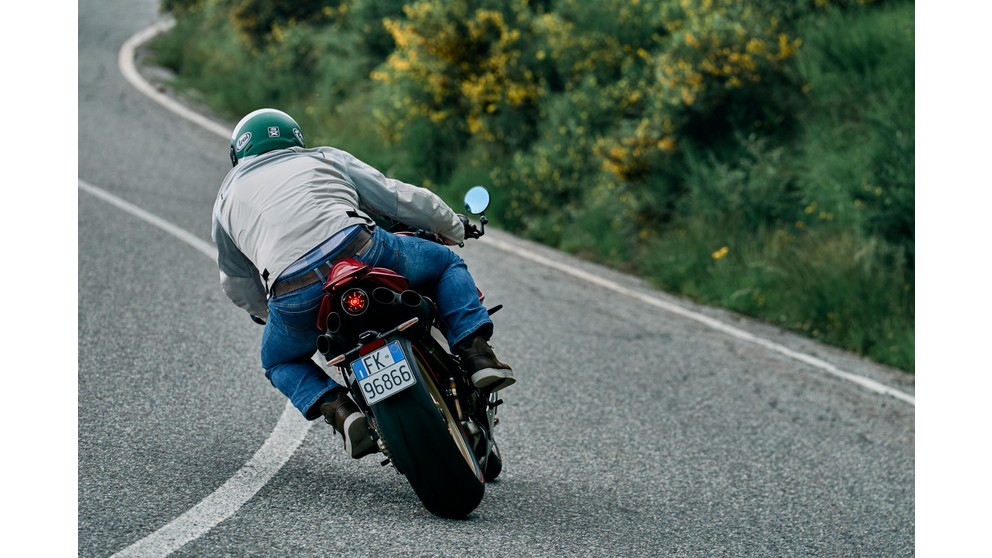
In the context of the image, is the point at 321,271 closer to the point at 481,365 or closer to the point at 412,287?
the point at 412,287

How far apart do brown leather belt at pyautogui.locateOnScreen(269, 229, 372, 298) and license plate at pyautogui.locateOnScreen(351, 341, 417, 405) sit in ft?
1.38

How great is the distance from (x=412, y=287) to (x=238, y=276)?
0.87 metres

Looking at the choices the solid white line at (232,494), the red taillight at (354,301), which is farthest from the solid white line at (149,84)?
the red taillight at (354,301)

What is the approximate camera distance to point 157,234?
10.2 meters

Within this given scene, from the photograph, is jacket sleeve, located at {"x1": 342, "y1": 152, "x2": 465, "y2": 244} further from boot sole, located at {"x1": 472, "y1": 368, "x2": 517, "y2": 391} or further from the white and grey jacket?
boot sole, located at {"x1": 472, "y1": 368, "x2": 517, "y2": 391}

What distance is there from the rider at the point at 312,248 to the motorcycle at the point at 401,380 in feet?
0.41

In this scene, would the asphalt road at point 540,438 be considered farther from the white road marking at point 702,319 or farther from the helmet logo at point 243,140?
the helmet logo at point 243,140

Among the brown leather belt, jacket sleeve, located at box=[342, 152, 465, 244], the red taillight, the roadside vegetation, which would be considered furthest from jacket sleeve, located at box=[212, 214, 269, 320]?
the roadside vegetation

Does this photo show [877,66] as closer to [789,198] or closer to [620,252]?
[789,198]

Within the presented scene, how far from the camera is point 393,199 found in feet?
15.9

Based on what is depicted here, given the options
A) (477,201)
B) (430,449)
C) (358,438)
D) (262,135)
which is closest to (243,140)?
(262,135)

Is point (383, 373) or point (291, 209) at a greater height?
point (291, 209)

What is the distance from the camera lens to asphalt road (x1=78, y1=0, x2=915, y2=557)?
14.5ft

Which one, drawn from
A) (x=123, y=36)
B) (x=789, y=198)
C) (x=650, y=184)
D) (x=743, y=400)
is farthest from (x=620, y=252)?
(x=123, y=36)
